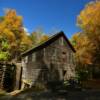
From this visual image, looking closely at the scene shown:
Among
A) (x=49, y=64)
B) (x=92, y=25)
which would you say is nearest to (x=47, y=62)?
(x=49, y=64)

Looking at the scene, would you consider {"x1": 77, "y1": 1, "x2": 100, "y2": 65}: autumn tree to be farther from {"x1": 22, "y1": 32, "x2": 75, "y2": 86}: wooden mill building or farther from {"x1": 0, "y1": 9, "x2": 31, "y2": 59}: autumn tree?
{"x1": 0, "y1": 9, "x2": 31, "y2": 59}: autumn tree

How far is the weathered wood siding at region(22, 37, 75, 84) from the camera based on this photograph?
81.5 feet

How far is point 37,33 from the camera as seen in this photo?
5931 centimetres

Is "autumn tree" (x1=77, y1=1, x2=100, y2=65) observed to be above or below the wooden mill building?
above

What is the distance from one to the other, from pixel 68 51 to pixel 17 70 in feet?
32.2

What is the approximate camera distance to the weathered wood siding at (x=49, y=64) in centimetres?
2484

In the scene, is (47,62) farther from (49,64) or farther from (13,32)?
(13,32)

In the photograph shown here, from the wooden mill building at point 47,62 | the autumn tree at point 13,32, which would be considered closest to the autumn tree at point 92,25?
the wooden mill building at point 47,62

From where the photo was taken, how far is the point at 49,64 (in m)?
25.6

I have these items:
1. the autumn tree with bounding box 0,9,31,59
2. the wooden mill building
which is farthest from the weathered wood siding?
the autumn tree with bounding box 0,9,31,59

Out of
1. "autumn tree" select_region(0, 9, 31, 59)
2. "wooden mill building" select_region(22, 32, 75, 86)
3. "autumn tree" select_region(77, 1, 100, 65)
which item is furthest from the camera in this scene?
"autumn tree" select_region(0, 9, 31, 59)

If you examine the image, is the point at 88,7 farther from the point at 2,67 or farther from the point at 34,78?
the point at 2,67

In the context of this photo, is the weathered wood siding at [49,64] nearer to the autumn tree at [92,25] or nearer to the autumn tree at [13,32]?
the autumn tree at [92,25]

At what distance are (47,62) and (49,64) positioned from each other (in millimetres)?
450
